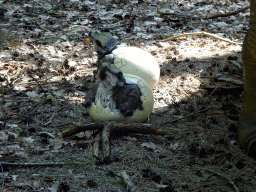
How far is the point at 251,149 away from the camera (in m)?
3.62

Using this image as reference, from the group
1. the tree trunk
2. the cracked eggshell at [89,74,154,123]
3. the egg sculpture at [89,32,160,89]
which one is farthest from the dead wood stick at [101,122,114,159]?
the tree trunk

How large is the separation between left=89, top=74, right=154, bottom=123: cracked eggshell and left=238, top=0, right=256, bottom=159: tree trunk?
121 centimetres

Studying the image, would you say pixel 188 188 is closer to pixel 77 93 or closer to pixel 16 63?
pixel 77 93

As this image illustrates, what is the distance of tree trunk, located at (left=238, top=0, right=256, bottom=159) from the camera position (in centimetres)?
355

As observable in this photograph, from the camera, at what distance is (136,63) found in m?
4.62

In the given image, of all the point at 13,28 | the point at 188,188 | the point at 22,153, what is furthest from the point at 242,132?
the point at 13,28

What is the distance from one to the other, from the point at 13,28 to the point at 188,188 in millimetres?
6294

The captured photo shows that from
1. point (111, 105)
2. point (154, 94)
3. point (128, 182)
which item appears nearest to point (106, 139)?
point (111, 105)

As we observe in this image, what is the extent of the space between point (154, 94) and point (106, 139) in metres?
1.76

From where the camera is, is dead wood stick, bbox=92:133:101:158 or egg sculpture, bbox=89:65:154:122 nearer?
dead wood stick, bbox=92:133:101:158

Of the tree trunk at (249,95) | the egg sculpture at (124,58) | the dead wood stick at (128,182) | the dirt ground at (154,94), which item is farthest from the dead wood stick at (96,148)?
the tree trunk at (249,95)

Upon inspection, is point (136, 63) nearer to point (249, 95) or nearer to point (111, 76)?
point (111, 76)

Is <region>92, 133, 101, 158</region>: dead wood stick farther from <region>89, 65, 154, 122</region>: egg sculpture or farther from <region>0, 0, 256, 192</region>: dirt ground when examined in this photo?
<region>89, 65, 154, 122</region>: egg sculpture

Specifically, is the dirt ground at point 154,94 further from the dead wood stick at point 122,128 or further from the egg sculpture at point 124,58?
the egg sculpture at point 124,58
